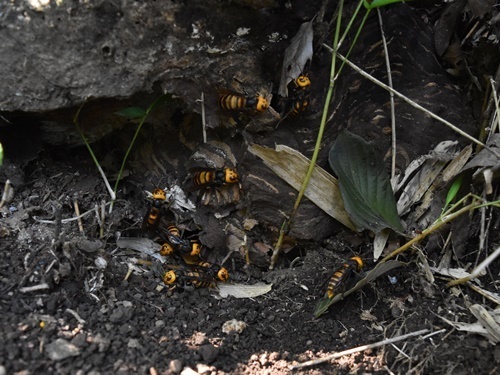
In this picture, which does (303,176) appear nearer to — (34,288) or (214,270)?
(214,270)

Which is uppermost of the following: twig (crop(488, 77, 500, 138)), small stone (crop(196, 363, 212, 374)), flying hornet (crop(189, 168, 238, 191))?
twig (crop(488, 77, 500, 138))

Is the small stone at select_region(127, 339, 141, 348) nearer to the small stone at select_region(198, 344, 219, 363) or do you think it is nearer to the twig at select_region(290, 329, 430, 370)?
the small stone at select_region(198, 344, 219, 363)

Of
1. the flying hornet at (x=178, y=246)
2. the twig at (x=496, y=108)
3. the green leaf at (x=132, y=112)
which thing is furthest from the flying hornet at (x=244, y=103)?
the twig at (x=496, y=108)

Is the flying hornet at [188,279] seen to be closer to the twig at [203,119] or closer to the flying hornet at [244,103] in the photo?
the twig at [203,119]

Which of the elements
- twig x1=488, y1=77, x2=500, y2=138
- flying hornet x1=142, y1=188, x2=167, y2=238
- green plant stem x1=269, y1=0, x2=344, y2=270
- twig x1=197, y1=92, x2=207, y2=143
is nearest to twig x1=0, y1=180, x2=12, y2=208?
flying hornet x1=142, y1=188, x2=167, y2=238

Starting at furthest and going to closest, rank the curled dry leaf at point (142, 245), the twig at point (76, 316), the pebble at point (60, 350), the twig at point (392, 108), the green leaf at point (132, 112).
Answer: the curled dry leaf at point (142, 245)
the twig at point (392, 108)
the green leaf at point (132, 112)
the twig at point (76, 316)
the pebble at point (60, 350)

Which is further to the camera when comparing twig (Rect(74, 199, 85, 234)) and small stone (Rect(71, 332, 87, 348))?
twig (Rect(74, 199, 85, 234))
